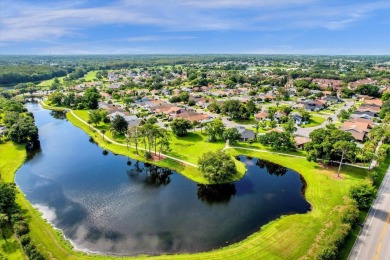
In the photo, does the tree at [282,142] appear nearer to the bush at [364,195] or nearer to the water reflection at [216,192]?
the water reflection at [216,192]

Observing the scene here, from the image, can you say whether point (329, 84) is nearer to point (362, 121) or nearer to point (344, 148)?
point (362, 121)

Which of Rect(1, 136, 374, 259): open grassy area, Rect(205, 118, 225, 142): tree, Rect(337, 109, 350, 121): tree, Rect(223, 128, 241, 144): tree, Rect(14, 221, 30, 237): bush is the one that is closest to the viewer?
Rect(1, 136, 374, 259): open grassy area

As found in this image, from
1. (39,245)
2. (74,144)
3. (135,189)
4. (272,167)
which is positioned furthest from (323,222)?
(74,144)

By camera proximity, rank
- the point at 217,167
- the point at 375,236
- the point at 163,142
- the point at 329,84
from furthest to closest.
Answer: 1. the point at 329,84
2. the point at 163,142
3. the point at 217,167
4. the point at 375,236

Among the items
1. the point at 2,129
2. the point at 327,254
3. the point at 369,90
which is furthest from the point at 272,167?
the point at 369,90

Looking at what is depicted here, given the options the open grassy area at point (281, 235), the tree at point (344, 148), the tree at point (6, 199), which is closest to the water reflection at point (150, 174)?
Result: the open grassy area at point (281, 235)

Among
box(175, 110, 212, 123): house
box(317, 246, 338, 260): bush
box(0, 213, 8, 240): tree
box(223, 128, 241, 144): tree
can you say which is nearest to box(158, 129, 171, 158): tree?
box(223, 128, 241, 144): tree

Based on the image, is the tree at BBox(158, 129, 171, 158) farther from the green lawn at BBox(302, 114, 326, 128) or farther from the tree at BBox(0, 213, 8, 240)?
the green lawn at BBox(302, 114, 326, 128)
